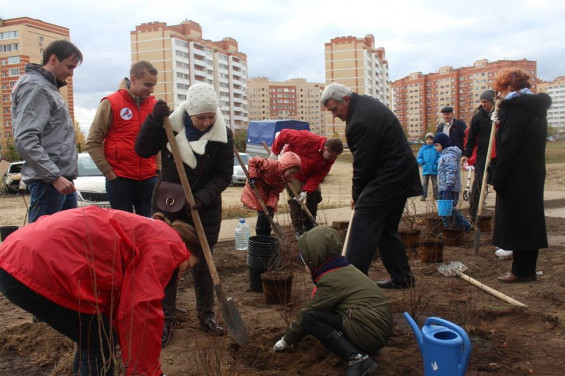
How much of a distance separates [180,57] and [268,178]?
75.3 metres

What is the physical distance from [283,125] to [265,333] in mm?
19310

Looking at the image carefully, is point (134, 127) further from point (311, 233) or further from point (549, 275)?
point (549, 275)

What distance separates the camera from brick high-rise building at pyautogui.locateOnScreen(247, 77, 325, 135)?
112 metres

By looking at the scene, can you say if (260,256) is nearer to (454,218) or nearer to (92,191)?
(454,218)

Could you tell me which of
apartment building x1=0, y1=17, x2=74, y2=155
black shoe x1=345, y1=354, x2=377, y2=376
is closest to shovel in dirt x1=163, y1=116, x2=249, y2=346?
black shoe x1=345, y1=354, x2=377, y2=376

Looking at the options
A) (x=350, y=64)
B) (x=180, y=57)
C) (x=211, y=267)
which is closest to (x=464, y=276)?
(x=211, y=267)

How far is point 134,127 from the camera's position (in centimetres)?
439

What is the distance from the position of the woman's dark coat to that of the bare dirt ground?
0.51 meters

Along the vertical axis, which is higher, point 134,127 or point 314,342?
point 134,127

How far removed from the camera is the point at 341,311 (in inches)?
114

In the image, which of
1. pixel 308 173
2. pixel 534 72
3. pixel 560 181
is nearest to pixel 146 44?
pixel 534 72

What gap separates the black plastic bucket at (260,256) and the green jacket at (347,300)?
1.48 m

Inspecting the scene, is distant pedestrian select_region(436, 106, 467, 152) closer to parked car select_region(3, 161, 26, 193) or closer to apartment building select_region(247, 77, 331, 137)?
parked car select_region(3, 161, 26, 193)

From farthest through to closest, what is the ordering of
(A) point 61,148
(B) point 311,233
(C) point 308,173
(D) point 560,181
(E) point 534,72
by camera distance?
(E) point 534,72 → (D) point 560,181 → (C) point 308,173 → (A) point 61,148 → (B) point 311,233
